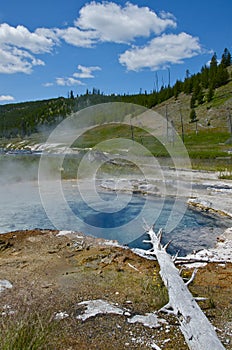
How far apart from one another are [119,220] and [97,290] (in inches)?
389

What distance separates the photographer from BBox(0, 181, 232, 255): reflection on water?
47.7 ft

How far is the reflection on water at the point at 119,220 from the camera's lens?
14547 millimetres

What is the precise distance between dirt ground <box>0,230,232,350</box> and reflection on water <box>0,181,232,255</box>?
2.94 metres

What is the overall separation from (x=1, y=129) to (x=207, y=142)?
136 metres

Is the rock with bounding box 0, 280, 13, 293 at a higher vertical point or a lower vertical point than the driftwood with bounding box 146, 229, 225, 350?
lower

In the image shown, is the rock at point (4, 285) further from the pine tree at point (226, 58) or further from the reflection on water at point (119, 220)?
the pine tree at point (226, 58)

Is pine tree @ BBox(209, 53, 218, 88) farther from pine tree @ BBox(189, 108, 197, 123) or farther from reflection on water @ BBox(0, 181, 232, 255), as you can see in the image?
reflection on water @ BBox(0, 181, 232, 255)

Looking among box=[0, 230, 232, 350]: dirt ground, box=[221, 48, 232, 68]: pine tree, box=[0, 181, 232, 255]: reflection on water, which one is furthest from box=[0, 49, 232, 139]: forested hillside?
box=[0, 230, 232, 350]: dirt ground

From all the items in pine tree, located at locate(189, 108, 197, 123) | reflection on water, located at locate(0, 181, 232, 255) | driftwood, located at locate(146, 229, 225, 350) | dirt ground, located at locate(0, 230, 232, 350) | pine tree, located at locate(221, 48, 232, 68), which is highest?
pine tree, located at locate(221, 48, 232, 68)

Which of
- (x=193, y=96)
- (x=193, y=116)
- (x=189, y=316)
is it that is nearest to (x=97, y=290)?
(x=189, y=316)

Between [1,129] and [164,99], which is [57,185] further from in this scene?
[1,129]

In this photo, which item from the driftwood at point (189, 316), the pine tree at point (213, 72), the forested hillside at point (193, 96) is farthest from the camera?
the pine tree at point (213, 72)

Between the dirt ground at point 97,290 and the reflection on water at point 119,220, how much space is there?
Answer: 2939 millimetres

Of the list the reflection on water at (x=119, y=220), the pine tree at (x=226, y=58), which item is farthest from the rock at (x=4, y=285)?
the pine tree at (x=226, y=58)
